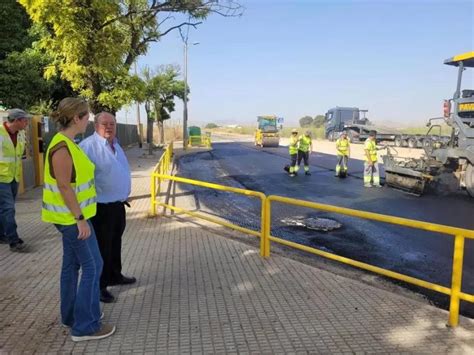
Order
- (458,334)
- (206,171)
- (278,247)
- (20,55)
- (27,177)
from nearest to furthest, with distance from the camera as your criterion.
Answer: (458,334), (278,247), (27,177), (20,55), (206,171)

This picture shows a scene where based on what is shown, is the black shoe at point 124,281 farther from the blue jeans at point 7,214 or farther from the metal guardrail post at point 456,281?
the metal guardrail post at point 456,281

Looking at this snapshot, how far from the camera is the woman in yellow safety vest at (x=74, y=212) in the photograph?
3084mm

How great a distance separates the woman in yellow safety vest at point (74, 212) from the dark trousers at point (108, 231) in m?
0.61

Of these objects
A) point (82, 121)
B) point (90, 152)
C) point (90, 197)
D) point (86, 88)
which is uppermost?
point (86, 88)

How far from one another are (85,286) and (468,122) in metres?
11.0

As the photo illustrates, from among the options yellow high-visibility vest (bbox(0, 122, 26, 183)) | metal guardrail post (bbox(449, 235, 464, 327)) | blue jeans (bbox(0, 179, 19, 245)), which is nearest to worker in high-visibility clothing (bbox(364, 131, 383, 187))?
metal guardrail post (bbox(449, 235, 464, 327))

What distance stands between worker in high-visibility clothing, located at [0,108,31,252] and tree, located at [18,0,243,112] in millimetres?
2597

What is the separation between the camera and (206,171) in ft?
58.7

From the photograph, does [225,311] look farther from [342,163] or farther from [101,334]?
[342,163]

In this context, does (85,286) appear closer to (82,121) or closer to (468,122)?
(82,121)

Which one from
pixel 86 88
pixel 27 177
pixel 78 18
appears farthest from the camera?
pixel 27 177

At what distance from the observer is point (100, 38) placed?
8.27m

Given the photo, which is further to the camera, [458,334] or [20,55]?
[20,55]

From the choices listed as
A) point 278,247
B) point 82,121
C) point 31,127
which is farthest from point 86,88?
point 82,121
